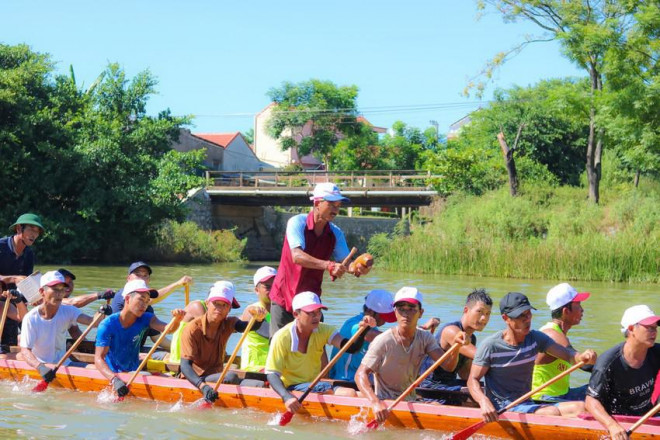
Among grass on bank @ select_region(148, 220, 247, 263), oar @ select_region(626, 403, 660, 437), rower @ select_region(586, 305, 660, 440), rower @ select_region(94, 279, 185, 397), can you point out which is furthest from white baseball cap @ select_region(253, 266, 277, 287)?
grass on bank @ select_region(148, 220, 247, 263)

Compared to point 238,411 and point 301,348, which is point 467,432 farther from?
point 238,411

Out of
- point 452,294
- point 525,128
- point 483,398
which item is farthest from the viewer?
point 525,128

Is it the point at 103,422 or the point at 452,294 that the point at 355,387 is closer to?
the point at 103,422

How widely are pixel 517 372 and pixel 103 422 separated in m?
3.14

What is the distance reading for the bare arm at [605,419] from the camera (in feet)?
16.9

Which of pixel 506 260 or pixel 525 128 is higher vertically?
pixel 525 128

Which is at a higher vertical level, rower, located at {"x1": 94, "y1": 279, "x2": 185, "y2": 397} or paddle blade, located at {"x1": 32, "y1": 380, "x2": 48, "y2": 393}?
rower, located at {"x1": 94, "y1": 279, "x2": 185, "y2": 397}

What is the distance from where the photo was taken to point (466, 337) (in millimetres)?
6055

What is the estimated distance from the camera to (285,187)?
35531mm

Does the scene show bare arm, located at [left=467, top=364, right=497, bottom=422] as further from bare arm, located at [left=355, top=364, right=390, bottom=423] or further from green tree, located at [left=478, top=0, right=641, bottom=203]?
green tree, located at [left=478, top=0, right=641, bottom=203]

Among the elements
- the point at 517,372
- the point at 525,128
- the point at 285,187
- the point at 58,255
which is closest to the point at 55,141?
the point at 58,255

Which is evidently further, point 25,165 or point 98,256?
point 98,256

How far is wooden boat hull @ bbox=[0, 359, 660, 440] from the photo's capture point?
5.63 m

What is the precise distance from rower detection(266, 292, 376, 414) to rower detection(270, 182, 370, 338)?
1.29ft
